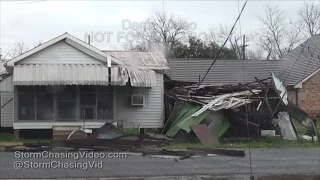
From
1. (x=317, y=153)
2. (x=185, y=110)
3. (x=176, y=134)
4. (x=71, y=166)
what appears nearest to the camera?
(x=71, y=166)

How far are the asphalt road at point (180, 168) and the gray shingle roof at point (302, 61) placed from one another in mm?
11490

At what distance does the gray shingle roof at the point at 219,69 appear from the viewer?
35.6 metres

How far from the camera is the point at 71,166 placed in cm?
1187

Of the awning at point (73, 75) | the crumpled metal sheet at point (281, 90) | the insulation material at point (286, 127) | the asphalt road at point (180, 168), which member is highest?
the awning at point (73, 75)

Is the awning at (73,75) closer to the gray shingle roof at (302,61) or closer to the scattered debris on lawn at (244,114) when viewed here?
the scattered debris on lawn at (244,114)

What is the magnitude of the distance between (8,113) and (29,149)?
900cm

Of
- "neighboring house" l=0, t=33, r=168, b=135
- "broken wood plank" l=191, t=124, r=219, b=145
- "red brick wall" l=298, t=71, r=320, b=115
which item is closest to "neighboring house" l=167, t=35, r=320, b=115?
"red brick wall" l=298, t=71, r=320, b=115

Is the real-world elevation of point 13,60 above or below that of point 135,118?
above

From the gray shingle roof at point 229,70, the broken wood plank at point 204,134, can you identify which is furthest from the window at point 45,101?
the gray shingle roof at point 229,70

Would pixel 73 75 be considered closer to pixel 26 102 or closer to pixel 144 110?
pixel 26 102

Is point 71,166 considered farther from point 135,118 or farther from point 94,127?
point 135,118

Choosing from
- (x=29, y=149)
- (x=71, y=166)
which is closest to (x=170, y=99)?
(x=29, y=149)

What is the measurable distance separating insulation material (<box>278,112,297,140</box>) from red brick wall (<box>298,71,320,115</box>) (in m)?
14.7

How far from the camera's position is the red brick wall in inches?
1385
